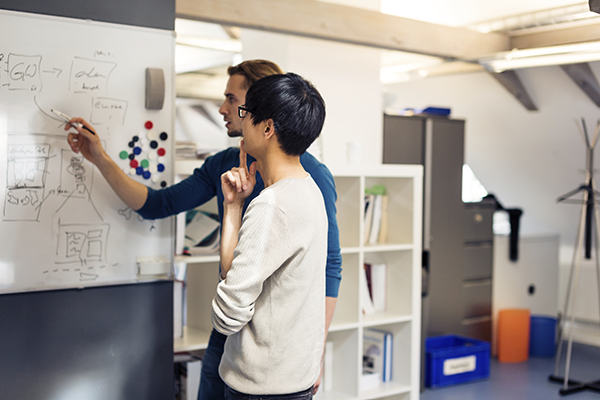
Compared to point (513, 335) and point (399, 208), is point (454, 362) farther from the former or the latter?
point (399, 208)

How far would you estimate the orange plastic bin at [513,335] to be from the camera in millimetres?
4633

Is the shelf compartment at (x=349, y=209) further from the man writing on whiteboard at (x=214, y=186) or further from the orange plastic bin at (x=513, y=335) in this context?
the orange plastic bin at (x=513, y=335)

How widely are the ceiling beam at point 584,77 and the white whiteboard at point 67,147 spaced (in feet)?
10.9

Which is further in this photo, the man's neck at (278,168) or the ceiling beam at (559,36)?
the ceiling beam at (559,36)

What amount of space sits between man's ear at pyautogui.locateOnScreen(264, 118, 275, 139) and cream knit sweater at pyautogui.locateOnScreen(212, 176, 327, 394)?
0.12 meters

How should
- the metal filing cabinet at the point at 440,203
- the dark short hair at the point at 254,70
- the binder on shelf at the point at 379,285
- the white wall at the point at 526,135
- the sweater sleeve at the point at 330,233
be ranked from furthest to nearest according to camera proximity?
the white wall at the point at 526,135, the metal filing cabinet at the point at 440,203, the binder on shelf at the point at 379,285, the dark short hair at the point at 254,70, the sweater sleeve at the point at 330,233

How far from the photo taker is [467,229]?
15.2 feet

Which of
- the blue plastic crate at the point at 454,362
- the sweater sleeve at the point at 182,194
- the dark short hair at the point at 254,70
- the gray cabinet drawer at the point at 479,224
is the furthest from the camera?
the gray cabinet drawer at the point at 479,224

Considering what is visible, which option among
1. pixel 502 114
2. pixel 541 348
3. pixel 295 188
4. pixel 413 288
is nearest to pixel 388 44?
pixel 413 288

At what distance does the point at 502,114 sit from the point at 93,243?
4284 mm

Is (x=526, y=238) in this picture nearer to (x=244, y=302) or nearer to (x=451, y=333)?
(x=451, y=333)

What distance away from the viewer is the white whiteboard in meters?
1.82

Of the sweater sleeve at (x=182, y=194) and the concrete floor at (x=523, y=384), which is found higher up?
the sweater sleeve at (x=182, y=194)

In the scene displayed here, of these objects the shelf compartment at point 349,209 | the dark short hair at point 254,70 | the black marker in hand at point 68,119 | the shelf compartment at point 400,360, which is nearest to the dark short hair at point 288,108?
the dark short hair at point 254,70
